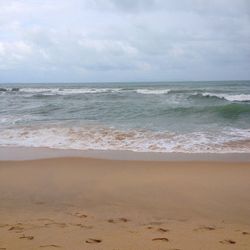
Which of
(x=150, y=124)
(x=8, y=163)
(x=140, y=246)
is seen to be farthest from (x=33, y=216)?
(x=150, y=124)

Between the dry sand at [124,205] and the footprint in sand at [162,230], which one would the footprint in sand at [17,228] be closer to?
the dry sand at [124,205]

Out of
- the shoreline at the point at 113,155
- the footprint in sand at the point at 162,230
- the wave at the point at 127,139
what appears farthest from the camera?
the wave at the point at 127,139

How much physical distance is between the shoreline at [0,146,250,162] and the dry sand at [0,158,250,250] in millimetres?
489

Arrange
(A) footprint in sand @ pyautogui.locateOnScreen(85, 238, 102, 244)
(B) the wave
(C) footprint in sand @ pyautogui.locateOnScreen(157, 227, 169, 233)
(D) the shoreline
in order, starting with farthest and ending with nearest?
1. (B) the wave
2. (D) the shoreline
3. (C) footprint in sand @ pyautogui.locateOnScreen(157, 227, 169, 233)
4. (A) footprint in sand @ pyautogui.locateOnScreen(85, 238, 102, 244)

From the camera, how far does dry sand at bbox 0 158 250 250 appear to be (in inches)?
113

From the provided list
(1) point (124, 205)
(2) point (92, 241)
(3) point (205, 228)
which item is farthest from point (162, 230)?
(1) point (124, 205)

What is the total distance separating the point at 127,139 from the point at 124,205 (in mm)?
4954

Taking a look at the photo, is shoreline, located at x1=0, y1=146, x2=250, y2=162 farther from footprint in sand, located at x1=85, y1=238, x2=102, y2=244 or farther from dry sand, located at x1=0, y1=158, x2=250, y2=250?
footprint in sand, located at x1=85, y1=238, x2=102, y2=244

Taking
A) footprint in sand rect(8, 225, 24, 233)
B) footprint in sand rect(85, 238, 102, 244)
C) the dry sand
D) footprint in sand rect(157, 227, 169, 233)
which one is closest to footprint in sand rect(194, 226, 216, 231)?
the dry sand

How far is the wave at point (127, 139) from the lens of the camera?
7781 millimetres

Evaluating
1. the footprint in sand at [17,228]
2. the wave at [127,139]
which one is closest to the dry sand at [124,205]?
the footprint in sand at [17,228]

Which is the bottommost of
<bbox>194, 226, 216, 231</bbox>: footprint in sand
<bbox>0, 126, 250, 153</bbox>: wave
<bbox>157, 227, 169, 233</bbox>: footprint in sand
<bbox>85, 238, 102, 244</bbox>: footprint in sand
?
<bbox>194, 226, 216, 231</bbox>: footprint in sand

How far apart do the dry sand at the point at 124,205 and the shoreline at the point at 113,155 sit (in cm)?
49

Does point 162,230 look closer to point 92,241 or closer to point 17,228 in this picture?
point 92,241
